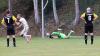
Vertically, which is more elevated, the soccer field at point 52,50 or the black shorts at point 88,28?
the black shorts at point 88,28

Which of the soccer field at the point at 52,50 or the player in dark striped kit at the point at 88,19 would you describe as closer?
the soccer field at the point at 52,50

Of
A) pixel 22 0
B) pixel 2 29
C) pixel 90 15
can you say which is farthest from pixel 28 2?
pixel 90 15

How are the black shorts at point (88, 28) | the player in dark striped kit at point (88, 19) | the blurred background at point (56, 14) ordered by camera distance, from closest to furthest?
the player in dark striped kit at point (88, 19), the black shorts at point (88, 28), the blurred background at point (56, 14)

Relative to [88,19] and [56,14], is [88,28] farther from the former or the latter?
[56,14]

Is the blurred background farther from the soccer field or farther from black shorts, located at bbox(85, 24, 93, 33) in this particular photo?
the soccer field

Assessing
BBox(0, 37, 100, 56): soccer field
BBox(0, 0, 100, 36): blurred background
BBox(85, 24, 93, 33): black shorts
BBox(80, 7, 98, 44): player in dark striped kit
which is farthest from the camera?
BBox(0, 0, 100, 36): blurred background

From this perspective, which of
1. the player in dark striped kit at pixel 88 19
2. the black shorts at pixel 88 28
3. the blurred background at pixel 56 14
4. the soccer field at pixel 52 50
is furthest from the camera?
the blurred background at pixel 56 14

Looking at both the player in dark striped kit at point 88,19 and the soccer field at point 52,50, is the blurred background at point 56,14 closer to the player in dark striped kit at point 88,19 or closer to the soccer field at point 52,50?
the player in dark striped kit at point 88,19

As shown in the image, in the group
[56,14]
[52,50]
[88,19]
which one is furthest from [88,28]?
[56,14]

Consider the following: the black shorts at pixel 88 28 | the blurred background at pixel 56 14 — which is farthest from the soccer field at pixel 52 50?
the blurred background at pixel 56 14

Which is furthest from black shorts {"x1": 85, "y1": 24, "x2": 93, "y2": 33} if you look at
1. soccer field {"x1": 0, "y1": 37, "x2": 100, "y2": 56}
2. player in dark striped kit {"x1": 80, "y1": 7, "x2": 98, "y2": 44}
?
soccer field {"x1": 0, "y1": 37, "x2": 100, "y2": 56}

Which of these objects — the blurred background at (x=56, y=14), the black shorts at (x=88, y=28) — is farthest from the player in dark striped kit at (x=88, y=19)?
the blurred background at (x=56, y=14)

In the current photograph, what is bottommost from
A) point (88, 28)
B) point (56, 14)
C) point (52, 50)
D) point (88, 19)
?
point (52, 50)

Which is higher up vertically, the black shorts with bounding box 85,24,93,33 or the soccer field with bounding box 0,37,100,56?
the black shorts with bounding box 85,24,93,33
